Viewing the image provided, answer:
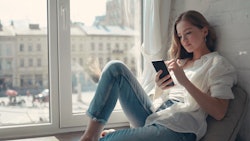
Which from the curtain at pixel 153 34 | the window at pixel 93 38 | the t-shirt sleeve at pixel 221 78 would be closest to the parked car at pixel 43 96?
the window at pixel 93 38

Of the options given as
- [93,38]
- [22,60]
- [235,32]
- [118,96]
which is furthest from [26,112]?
[235,32]

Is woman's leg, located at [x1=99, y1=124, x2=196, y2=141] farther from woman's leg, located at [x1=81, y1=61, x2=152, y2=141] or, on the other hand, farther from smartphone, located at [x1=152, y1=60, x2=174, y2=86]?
smartphone, located at [x1=152, y1=60, x2=174, y2=86]

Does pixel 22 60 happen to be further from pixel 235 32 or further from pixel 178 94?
pixel 235 32

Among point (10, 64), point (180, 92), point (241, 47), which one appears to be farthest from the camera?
point (10, 64)

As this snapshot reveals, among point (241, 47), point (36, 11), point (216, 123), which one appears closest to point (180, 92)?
point (216, 123)

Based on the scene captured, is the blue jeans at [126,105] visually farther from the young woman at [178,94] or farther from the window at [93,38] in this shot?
the window at [93,38]

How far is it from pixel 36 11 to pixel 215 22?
3.98 ft

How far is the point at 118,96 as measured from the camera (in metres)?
1.68

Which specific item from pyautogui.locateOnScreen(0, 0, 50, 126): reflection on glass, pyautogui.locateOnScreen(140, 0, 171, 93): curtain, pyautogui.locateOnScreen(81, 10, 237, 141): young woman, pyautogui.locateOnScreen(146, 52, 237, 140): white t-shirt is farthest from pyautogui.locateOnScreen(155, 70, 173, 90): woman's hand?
pyautogui.locateOnScreen(0, 0, 50, 126): reflection on glass

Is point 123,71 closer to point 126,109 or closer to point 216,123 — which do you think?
point 126,109

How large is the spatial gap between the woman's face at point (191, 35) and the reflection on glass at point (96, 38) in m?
0.74

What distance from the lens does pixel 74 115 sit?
2238mm

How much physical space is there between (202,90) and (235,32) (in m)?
0.36

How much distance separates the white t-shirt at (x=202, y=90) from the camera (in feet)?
4.74
